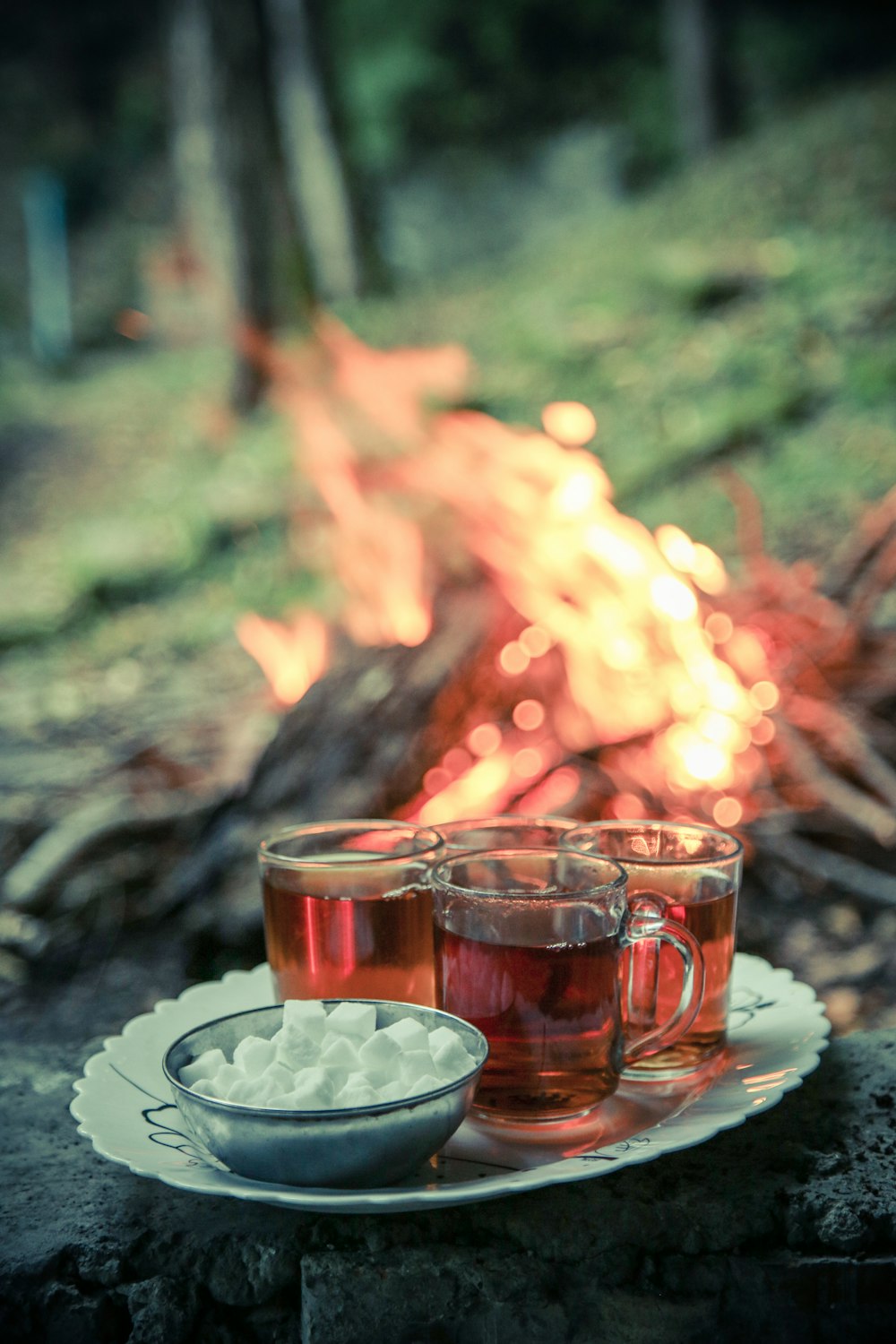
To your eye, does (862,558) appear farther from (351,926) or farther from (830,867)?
(351,926)

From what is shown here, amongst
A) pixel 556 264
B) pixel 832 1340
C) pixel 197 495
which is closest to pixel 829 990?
pixel 832 1340

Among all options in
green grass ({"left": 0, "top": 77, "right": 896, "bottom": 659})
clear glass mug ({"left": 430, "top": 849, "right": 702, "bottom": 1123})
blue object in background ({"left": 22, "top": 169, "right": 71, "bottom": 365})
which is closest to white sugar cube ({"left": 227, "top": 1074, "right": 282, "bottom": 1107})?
clear glass mug ({"left": 430, "top": 849, "right": 702, "bottom": 1123})

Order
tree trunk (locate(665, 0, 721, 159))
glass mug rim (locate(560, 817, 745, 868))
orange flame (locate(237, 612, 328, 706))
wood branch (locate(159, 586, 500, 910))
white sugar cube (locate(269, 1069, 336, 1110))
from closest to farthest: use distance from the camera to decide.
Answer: white sugar cube (locate(269, 1069, 336, 1110)) → glass mug rim (locate(560, 817, 745, 868)) → wood branch (locate(159, 586, 500, 910)) → orange flame (locate(237, 612, 328, 706)) → tree trunk (locate(665, 0, 721, 159))

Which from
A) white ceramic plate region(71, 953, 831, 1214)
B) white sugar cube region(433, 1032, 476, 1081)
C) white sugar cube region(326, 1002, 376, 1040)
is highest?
white sugar cube region(326, 1002, 376, 1040)

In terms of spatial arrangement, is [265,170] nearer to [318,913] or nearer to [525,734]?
[525,734]

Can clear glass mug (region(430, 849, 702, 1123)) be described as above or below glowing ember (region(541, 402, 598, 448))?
below

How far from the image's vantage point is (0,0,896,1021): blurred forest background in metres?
6.42

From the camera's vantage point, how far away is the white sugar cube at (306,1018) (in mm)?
1236

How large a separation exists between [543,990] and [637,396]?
666cm

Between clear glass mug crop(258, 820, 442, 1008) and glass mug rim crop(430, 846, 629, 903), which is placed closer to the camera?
glass mug rim crop(430, 846, 629, 903)

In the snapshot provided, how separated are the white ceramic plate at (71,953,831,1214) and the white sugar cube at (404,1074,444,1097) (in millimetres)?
88

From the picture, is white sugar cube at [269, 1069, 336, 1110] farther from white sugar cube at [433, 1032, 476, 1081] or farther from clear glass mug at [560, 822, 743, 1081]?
clear glass mug at [560, 822, 743, 1081]

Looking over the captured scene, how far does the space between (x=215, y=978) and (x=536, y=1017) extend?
1.42m

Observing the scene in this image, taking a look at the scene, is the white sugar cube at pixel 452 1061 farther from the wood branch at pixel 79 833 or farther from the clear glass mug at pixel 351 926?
the wood branch at pixel 79 833
